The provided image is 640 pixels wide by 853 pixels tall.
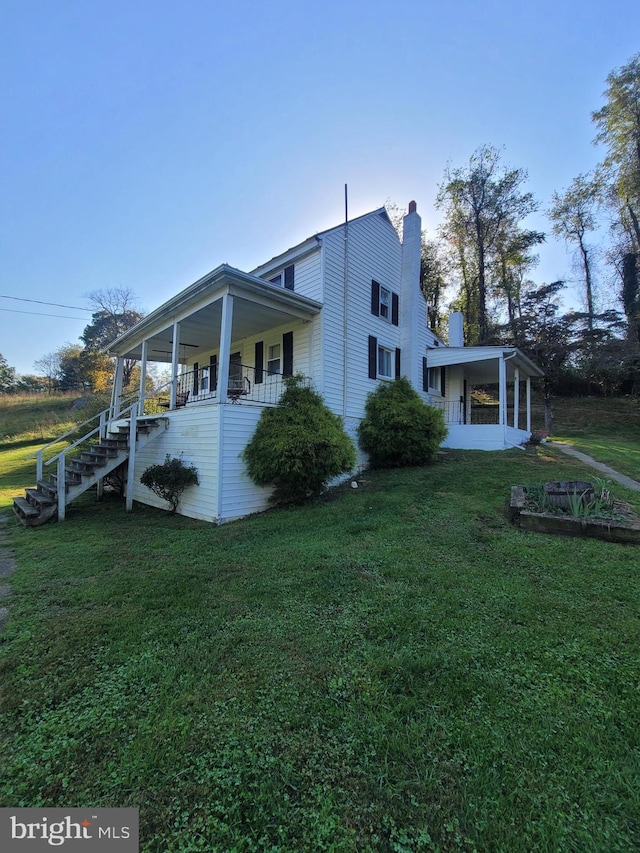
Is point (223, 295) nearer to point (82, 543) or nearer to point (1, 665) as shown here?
point (82, 543)

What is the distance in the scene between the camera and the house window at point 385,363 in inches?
464

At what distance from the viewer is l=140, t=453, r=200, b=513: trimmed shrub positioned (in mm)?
7633

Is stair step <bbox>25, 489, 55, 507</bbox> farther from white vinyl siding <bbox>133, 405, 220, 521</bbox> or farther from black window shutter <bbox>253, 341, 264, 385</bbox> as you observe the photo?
black window shutter <bbox>253, 341, 264, 385</bbox>

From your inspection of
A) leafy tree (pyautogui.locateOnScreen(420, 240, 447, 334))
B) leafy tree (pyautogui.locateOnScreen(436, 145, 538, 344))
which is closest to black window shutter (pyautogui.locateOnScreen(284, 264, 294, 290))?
leafy tree (pyautogui.locateOnScreen(436, 145, 538, 344))

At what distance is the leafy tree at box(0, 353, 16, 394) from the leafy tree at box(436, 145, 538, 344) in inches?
1718

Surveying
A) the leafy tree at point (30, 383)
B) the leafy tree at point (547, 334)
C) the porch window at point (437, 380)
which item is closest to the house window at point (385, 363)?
the porch window at point (437, 380)

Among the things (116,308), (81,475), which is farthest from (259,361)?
(116,308)

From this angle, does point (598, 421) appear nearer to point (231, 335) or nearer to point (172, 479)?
point (231, 335)

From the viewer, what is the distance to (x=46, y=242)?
44.4ft

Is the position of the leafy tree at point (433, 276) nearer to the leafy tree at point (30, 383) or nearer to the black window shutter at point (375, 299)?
the black window shutter at point (375, 299)

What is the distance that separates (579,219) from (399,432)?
25846mm

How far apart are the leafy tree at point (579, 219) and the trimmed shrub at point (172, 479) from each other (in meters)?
28.6

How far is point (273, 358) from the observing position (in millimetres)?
10828

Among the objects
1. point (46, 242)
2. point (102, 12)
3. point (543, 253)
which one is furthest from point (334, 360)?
point (543, 253)
